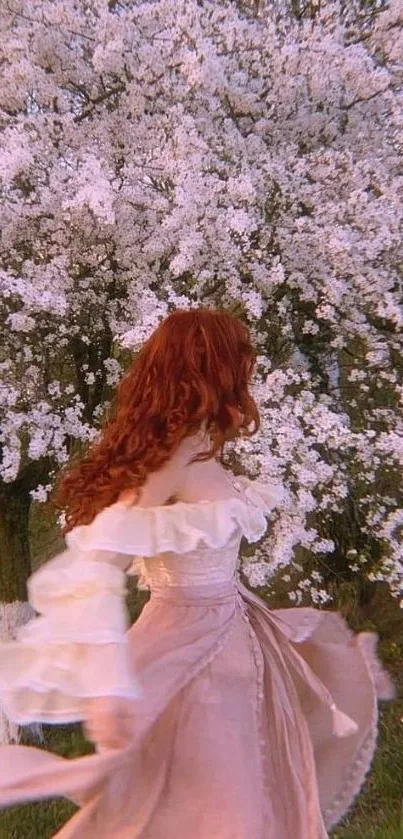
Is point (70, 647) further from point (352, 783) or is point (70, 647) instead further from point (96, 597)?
point (352, 783)

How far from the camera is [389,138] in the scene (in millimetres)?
3863

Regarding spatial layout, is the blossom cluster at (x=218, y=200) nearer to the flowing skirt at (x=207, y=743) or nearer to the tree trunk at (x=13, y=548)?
the tree trunk at (x=13, y=548)

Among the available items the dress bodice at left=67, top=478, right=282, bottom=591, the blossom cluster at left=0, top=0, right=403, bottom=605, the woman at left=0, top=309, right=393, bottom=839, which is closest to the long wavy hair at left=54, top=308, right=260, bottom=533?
the woman at left=0, top=309, right=393, bottom=839

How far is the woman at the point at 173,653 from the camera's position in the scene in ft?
5.87

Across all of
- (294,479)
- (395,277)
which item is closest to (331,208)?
(395,277)

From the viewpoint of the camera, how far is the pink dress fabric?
181 cm

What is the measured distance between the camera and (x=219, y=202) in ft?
11.4

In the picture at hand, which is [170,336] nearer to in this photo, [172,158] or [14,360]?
[172,158]

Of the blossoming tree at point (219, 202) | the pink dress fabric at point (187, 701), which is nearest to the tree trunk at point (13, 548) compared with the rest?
the blossoming tree at point (219, 202)

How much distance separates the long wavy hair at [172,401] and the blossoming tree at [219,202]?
113 cm

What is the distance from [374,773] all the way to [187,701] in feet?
7.81

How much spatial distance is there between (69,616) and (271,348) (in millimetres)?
2352

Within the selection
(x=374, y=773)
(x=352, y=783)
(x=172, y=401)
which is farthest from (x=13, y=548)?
(x=172, y=401)

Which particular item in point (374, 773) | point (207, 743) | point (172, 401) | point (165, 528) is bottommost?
point (374, 773)
